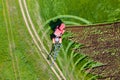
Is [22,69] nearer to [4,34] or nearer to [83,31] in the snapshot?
[4,34]

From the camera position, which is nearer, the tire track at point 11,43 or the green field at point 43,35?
the tire track at point 11,43

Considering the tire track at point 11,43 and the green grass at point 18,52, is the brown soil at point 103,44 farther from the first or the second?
the tire track at point 11,43

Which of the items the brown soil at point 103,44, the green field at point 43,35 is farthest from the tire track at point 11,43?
the brown soil at point 103,44

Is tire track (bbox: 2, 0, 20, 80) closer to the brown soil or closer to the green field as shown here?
the green field

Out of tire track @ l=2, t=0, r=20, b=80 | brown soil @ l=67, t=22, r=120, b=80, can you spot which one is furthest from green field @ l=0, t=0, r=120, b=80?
brown soil @ l=67, t=22, r=120, b=80

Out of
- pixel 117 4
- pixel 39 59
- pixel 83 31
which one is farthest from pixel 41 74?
pixel 117 4
